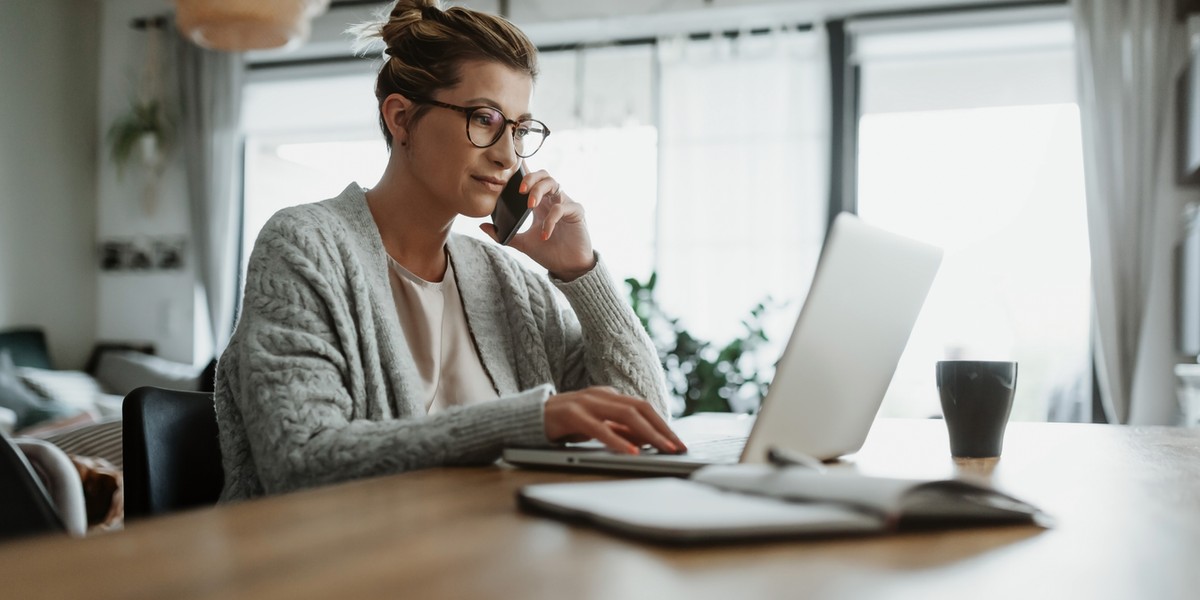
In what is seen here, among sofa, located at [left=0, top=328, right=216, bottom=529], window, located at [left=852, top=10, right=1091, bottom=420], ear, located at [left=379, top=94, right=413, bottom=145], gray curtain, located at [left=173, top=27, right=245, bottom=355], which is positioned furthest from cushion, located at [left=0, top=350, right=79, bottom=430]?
window, located at [left=852, top=10, right=1091, bottom=420]

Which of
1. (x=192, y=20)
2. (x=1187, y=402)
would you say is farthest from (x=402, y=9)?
(x=1187, y=402)

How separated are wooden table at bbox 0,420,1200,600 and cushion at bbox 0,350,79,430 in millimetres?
4236

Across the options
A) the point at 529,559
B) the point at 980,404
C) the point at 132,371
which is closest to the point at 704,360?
the point at 132,371

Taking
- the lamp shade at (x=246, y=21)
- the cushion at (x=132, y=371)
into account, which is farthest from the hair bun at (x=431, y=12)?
the cushion at (x=132, y=371)

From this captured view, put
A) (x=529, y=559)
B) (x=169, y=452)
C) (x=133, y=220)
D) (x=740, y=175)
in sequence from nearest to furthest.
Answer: (x=529, y=559) < (x=169, y=452) < (x=740, y=175) < (x=133, y=220)

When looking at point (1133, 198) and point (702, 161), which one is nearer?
point (1133, 198)

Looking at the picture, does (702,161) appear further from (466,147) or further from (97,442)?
(466,147)

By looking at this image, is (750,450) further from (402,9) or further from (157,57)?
(157,57)

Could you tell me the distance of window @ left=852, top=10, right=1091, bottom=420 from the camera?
4.30 m

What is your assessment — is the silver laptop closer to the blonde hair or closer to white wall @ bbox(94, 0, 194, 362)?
the blonde hair

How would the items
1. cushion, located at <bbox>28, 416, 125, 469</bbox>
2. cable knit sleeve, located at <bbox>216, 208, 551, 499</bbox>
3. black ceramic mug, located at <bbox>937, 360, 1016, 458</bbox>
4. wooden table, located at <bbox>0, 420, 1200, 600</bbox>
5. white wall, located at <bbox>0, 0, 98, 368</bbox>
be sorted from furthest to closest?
1. white wall, located at <bbox>0, 0, 98, 368</bbox>
2. cushion, located at <bbox>28, 416, 125, 469</bbox>
3. black ceramic mug, located at <bbox>937, 360, 1016, 458</bbox>
4. cable knit sleeve, located at <bbox>216, 208, 551, 499</bbox>
5. wooden table, located at <bbox>0, 420, 1200, 600</bbox>

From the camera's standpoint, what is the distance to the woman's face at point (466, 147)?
1422mm

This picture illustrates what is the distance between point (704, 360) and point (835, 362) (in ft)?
11.5

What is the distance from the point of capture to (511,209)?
1.47 m
